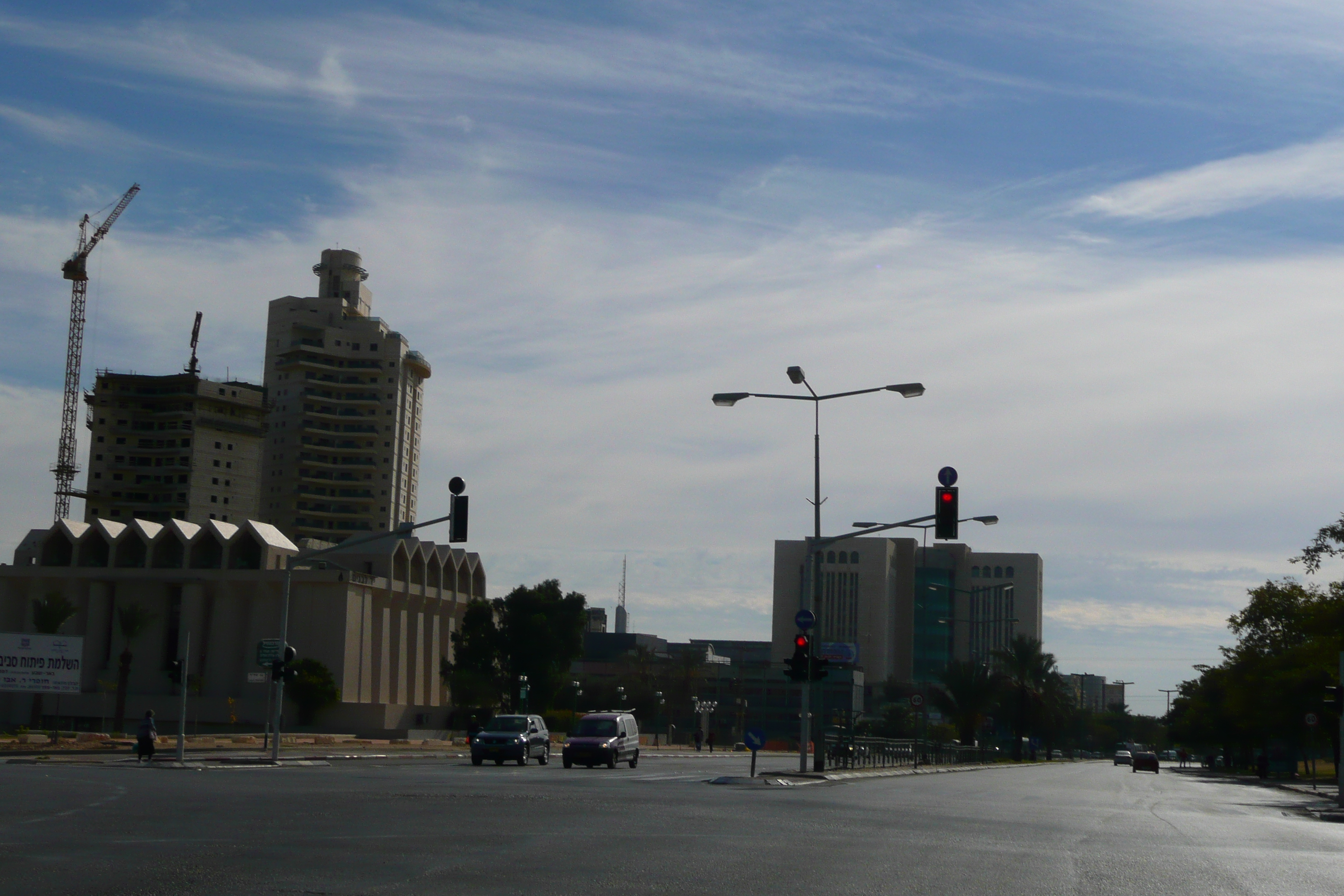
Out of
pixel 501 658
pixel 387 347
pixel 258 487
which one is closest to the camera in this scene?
pixel 501 658

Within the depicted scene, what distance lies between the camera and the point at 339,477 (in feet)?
525

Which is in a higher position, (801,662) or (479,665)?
(801,662)

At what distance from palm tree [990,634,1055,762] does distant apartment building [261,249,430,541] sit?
9183cm

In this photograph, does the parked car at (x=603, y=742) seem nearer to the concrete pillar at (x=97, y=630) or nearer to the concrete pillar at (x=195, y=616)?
the concrete pillar at (x=195, y=616)

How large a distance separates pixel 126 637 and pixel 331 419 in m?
76.3

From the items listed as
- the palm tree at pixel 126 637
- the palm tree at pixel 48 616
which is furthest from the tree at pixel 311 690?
the palm tree at pixel 48 616

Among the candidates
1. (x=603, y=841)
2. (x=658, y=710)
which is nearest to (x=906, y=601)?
(x=658, y=710)

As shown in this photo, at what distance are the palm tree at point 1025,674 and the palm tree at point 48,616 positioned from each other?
179 feet

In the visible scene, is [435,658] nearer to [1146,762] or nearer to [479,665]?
[479,665]

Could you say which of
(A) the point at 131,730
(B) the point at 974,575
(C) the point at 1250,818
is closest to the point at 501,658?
(A) the point at 131,730

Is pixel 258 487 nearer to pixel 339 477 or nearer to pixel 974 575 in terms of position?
pixel 339 477

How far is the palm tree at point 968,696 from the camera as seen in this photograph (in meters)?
81.1

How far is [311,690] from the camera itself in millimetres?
81438

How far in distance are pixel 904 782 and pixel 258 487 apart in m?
128
